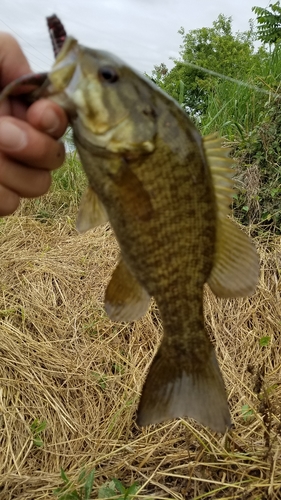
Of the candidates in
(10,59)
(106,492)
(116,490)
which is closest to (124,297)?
(10,59)

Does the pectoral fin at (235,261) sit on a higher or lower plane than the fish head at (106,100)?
lower

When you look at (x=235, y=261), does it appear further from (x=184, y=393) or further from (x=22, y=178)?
(x=22, y=178)

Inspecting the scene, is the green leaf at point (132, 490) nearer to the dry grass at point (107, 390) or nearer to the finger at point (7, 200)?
the dry grass at point (107, 390)

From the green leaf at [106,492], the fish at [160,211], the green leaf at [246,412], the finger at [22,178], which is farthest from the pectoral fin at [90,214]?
the green leaf at [246,412]

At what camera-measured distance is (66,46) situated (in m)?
1.10

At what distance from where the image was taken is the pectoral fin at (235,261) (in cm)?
130

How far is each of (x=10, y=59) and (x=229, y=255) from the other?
3.13 ft

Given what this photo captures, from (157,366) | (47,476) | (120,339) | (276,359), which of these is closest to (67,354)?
(120,339)

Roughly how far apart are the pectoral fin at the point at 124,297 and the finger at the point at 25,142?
381mm

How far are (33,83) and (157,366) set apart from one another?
2.80 ft

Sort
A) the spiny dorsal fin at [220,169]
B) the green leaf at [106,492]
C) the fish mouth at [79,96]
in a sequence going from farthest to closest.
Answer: the green leaf at [106,492]
the spiny dorsal fin at [220,169]
the fish mouth at [79,96]

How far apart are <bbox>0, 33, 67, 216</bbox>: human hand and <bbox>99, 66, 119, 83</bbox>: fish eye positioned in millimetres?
131

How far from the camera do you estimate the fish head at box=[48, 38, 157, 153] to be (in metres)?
1.12

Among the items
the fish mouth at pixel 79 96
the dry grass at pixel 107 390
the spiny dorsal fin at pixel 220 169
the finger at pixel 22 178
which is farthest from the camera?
the dry grass at pixel 107 390
